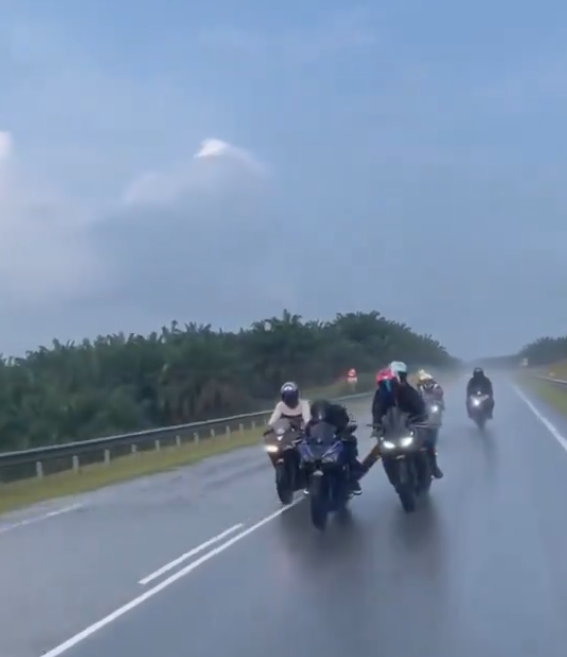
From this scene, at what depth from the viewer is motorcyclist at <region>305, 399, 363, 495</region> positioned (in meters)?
18.6

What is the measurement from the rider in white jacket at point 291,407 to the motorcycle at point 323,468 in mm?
2362

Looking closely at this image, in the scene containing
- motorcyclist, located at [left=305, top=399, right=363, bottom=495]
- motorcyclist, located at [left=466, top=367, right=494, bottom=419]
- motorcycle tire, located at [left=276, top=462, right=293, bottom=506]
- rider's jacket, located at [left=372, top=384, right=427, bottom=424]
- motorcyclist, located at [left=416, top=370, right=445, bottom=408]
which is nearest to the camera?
motorcyclist, located at [left=305, top=399, right=363, bottom=495]

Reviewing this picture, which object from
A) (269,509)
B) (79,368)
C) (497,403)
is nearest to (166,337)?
(79,368)

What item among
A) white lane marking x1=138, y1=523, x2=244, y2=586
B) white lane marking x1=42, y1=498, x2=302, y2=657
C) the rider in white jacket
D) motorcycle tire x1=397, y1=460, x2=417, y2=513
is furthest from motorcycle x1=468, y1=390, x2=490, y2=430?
white lane marking x1=138, y1=523, x2=244, y2=586

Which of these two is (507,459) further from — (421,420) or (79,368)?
(79,368)

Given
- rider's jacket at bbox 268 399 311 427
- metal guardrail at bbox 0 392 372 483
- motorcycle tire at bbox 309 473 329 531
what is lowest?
motorcycle tire at bbox 309 473 329 531

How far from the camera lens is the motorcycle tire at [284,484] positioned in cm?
2070

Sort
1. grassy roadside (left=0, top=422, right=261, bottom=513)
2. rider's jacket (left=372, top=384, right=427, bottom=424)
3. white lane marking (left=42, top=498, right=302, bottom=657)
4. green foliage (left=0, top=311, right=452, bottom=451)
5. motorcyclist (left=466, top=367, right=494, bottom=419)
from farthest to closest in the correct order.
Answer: green foliage (left=0, top=311, right=452, bottom=451), motorcyclist (left=466, top=367, right=494, bottom=419), grassy roadside (left=0, top=422, right=261, bottom=513), rider's jacket (left=372, top=384, right=427, bottom=424), white lane marking (left=42, top=498, right=302, bottom=657)

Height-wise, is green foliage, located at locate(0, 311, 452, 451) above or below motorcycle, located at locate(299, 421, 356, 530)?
above

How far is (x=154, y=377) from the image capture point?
7644 centimetres

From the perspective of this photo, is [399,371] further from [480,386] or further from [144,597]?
[480,386]

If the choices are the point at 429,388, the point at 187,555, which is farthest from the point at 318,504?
the point at 429,388

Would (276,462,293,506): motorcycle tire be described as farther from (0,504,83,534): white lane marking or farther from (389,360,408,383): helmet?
(0,504,83,534): white lane marking

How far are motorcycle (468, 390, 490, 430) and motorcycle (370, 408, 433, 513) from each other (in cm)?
2368
